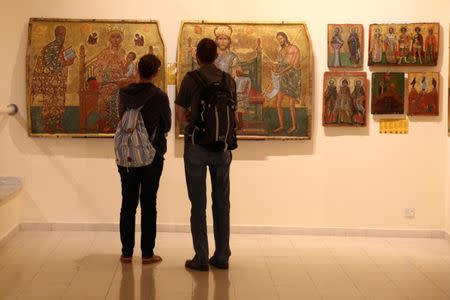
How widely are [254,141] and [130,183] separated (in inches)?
75.6

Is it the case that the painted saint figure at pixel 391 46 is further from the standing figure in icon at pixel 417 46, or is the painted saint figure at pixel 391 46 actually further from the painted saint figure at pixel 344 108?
the painted saint figure at pixel 344 108

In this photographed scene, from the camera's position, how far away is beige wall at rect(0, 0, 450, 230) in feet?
25.4

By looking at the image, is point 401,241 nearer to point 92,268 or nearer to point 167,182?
point 167,182

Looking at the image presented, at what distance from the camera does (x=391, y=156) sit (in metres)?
7.84

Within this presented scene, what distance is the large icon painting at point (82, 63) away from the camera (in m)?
7.68

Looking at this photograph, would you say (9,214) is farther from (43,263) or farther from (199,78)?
(199,78)

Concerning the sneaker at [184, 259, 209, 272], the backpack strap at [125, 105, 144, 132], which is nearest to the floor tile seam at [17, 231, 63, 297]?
the sneaker at [184, 259, 209, 272]

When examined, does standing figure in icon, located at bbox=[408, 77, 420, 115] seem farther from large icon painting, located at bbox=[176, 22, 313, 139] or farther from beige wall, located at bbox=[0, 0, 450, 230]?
large icon painting, located at bbox=[176, 22, 313, 139]

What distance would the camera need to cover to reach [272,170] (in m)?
7.88

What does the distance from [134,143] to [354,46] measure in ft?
8.85

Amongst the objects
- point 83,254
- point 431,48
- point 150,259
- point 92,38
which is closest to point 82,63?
point 92,38

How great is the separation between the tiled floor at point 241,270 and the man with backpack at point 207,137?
33 centimetres

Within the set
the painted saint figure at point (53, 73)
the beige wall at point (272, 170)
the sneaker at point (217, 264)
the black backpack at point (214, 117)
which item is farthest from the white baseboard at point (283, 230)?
the black backpack at point (214, 117)

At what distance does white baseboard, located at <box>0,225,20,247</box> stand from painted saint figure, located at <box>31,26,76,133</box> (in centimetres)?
119
